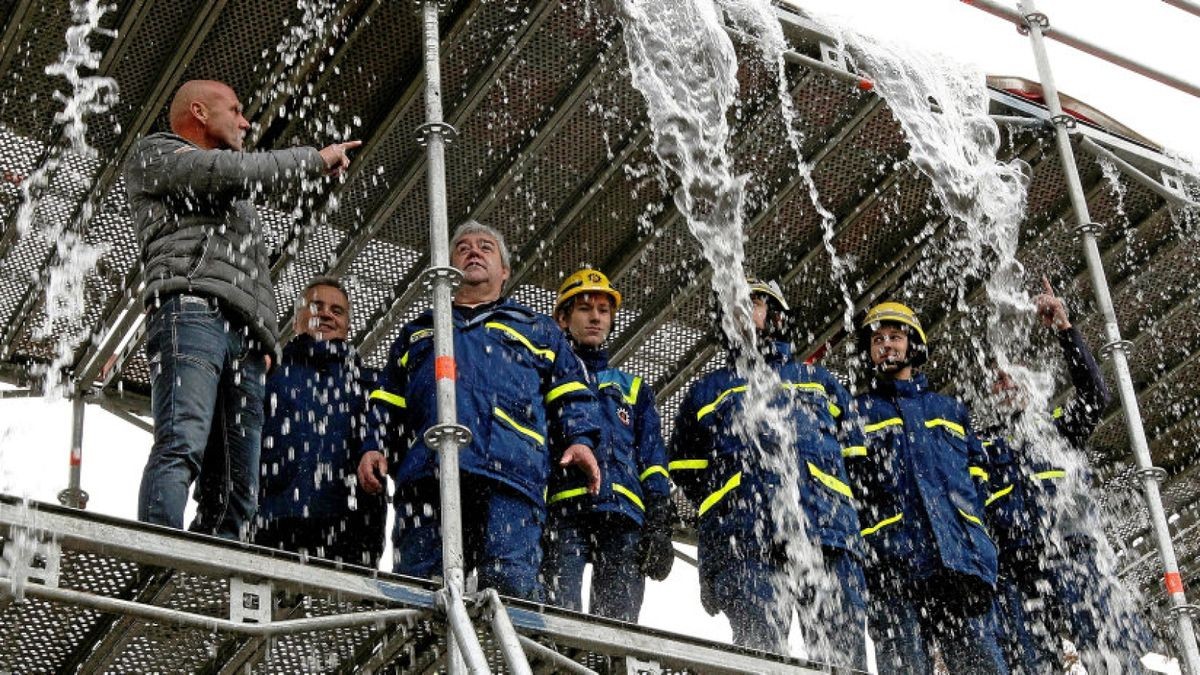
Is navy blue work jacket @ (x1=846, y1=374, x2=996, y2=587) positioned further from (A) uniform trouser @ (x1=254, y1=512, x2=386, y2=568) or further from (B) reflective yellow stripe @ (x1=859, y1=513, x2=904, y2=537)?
(A) uniform trouser @ (x1=254, y1=512, x2=386, y2=568)

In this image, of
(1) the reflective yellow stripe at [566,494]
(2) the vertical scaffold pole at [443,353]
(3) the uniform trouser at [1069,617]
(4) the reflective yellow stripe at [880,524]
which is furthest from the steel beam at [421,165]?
(3) the uniform trouser at [1069,617]

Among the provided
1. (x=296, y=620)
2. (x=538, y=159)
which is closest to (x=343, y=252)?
(x=538, y=159)

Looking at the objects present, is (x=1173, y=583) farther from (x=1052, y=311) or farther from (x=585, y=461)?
(x=585, y=461)

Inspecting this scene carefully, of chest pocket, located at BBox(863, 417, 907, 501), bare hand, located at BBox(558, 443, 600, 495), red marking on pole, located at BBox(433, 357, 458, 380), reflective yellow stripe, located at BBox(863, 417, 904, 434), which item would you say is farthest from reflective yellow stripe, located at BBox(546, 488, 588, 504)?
reflective yellow stripe, located at BBox(863, 417, 904, 434)

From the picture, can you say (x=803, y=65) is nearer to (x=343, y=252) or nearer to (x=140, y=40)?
(x=343, y=252)

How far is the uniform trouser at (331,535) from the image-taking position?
7.81 m

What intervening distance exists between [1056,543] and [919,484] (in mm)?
1055

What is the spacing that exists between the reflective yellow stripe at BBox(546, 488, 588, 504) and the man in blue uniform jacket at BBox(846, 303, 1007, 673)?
1602mm

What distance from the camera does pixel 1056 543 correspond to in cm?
930

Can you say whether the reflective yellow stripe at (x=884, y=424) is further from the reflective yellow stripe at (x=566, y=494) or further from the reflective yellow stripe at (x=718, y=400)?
the reflective yellow stripe at (x=566, y=494)

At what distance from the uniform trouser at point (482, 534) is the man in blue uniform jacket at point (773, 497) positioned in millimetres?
1101

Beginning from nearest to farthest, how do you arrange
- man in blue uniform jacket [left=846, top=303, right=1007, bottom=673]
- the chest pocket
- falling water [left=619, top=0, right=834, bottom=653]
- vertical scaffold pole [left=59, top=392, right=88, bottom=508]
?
falling water [left=619, top=0, right=834, bottom=653], man in blue uniform jacket [left=846, top=303, right=1007, bottom=673], the chest pocket, vertical scaffold pole [left=59, top=392, right=88, bottom=508]

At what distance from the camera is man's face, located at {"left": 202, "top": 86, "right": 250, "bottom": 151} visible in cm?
767

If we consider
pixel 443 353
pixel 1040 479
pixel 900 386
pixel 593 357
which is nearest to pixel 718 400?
pixel 593 357
